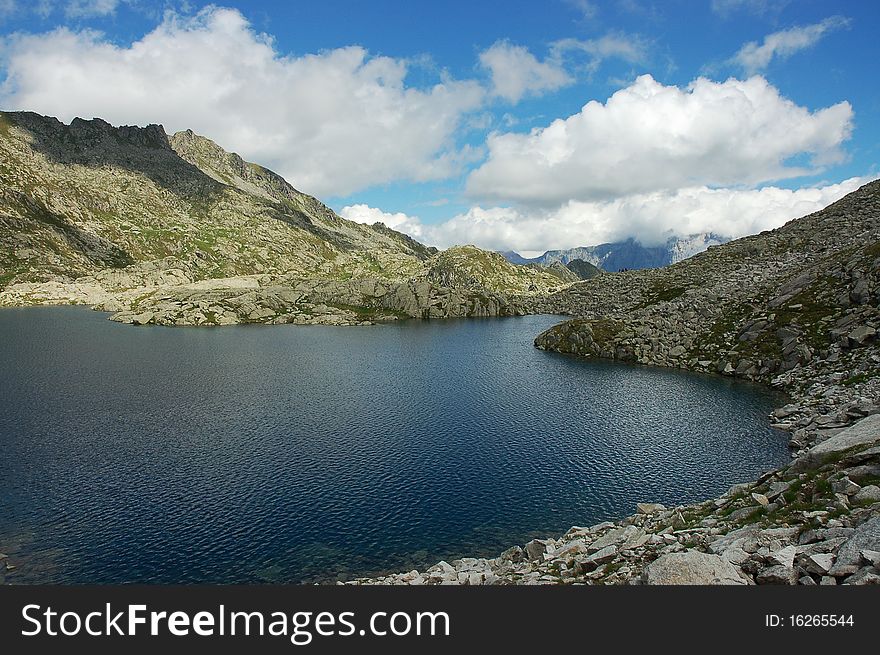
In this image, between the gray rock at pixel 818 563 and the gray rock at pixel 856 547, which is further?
the gray rock at pixel 818 563

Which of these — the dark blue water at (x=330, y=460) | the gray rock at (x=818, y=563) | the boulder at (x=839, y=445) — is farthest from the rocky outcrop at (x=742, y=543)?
the dark blue water at (x=330, y=460)

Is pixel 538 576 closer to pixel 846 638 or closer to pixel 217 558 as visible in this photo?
pixel 846 638

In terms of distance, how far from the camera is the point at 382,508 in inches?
2137

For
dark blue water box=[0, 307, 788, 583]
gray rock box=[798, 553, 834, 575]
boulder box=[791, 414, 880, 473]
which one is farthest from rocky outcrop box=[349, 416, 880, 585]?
dark blue water box=[0, 307, 788, 583]

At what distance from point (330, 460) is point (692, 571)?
4934 cm

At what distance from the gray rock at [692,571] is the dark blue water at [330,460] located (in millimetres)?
22675

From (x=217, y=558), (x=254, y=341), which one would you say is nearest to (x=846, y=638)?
(x=217, y=558)

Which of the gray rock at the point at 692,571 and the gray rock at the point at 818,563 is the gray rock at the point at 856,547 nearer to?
the gray rock at the point at 818,563

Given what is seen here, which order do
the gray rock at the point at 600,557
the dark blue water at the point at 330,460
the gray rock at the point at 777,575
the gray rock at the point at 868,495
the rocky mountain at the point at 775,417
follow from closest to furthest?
the gray rock at the point at 777,575, the rocky mountain at the point at 775,417, the gray rock at the point at 868,495, the gray rock at the point at 600,557, the dark blue water at the point at 330,460

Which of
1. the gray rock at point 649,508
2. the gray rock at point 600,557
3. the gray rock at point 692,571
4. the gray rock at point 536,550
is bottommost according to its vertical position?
the gray rock at point 536,550

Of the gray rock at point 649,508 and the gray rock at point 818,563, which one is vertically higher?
the gray rock at point 818,563

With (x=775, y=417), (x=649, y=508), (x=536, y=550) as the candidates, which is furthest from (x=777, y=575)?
(x=775, y=417)

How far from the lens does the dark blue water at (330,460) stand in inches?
1855

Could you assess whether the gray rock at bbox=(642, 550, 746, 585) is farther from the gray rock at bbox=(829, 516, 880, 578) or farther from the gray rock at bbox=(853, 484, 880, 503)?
the gray rock at bbox=(853, 484, 880, 503)
